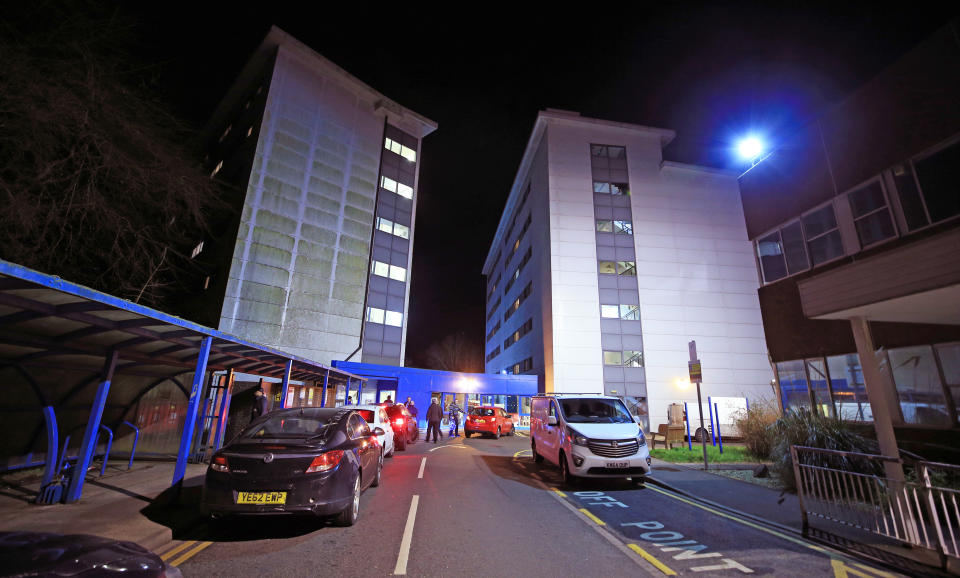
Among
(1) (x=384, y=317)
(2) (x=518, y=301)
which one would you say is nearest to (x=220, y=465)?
(1) (x=384, y=317)

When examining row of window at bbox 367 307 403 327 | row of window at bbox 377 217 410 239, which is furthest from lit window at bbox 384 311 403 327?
row of window at bbox 377 217 410 239

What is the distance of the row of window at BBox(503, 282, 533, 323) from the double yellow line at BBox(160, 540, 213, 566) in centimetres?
3701

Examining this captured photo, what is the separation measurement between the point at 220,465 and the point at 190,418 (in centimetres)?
255

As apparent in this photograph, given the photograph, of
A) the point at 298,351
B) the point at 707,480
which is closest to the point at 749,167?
the point at 707,480

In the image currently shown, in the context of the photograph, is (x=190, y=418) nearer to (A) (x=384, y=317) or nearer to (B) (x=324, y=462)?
(B) (x=324, y=462)

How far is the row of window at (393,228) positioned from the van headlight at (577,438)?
3256 cm

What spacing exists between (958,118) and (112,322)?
1763cm

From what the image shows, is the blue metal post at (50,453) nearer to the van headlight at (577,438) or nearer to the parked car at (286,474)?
the parked car at (286,474)

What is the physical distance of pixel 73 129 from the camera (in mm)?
8820

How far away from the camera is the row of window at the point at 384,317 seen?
35.5m

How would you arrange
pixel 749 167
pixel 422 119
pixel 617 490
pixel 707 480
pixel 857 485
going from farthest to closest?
pixel 422 119 → pixel 749 167 → pixel 707 480 → pixel 617 490 → pixel 857 485

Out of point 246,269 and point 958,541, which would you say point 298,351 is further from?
point 958,541

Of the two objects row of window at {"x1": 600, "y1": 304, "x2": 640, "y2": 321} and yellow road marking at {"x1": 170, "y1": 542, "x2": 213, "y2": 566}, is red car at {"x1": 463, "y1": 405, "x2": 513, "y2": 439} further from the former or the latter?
yellow road marking at {"x1": 170, "y1": 542, "x2": 213, "y2": 566}

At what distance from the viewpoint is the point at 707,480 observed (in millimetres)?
9477
